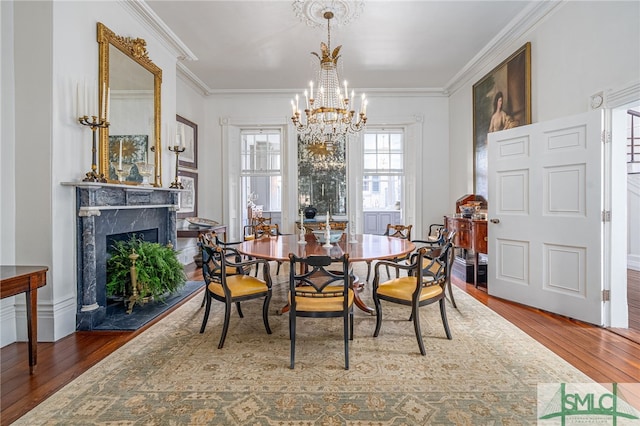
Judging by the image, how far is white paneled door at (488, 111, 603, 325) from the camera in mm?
2879

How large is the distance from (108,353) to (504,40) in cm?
565

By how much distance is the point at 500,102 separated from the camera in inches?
176

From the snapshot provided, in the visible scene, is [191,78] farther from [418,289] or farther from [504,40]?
[418,289]

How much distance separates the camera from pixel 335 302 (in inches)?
88.1

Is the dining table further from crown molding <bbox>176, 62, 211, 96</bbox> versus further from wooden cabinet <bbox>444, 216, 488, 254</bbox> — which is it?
crown molding <bbox>176, 62, 211, 96</bbox>

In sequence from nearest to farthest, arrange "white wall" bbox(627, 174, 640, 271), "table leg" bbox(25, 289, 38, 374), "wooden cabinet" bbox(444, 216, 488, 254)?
1. "table leg" bbox(25, 289, 38, 374)
2. "wooden cabinet" bbox(444, 216, 488, 254)
3. "white wall" bbox(627, 174, 640, 271)

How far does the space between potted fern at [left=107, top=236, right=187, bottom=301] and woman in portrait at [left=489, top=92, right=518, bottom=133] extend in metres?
4.71

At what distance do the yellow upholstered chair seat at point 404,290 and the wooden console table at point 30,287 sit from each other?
8.14 ft

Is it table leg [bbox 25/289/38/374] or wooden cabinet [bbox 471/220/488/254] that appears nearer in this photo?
table leg [bbox 25/289/38/374]

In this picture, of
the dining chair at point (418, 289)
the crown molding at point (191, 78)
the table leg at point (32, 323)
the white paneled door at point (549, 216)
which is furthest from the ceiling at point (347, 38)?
the table leg at point (32, 323)

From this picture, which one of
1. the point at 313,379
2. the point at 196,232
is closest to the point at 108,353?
the point at 313,379

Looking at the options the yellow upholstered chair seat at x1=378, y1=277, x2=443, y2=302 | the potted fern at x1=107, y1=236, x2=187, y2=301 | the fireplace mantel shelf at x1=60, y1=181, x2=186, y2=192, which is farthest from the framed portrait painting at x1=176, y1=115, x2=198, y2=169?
the yellow upholstered chair seat at x1=378, y1=277, x2=443, y2=302

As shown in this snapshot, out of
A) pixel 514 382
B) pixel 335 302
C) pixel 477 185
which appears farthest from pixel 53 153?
pixel 477 185

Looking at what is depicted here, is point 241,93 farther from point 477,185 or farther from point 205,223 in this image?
point 477,185
